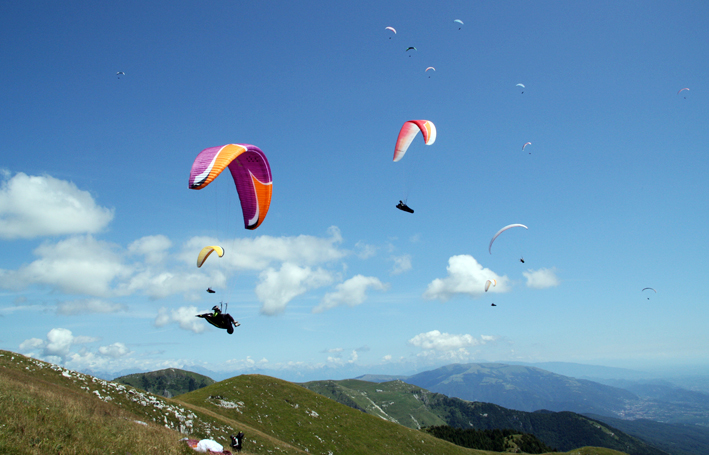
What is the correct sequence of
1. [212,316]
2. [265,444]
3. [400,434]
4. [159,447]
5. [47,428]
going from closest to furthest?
1. [47,428]
2. [159,447]
3. [212,316]
4. [265,444]
5. [400,434]

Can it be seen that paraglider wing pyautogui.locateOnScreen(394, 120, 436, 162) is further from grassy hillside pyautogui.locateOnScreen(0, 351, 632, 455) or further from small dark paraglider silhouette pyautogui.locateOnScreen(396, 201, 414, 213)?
grassy hillside pyautogui.locateOnScreen(0, 351, 632, 455)

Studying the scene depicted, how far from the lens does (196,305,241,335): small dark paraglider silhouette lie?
22016mm

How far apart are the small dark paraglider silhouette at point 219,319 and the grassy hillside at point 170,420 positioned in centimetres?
598

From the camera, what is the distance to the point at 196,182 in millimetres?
18000

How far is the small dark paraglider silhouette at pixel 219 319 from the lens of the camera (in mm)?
22016

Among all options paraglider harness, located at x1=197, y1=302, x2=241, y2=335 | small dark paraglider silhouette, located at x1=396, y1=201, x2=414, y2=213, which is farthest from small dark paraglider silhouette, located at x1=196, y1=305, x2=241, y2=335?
small dark paraglider silhouette, located at x1=396, y1=201, x2=414, y2=213

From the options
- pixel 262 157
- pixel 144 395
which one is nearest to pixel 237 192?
pixel 262 157

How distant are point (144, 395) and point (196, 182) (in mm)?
31093

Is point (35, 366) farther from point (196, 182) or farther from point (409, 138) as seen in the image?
point (409, 138)

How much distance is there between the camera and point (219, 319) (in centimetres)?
2212

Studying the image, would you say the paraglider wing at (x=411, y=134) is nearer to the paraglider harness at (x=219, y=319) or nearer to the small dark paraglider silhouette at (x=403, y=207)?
the small dark paraglider silhouette at (x=403, y=207)

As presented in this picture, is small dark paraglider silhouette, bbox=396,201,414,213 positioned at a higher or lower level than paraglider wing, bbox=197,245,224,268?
higher

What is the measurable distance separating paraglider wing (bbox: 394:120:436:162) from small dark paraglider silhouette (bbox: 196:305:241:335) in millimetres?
18144

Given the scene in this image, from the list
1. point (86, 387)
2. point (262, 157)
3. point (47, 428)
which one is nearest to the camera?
point (47, 428)
